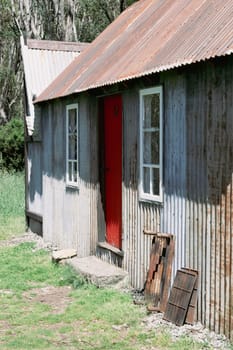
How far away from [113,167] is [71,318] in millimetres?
2704

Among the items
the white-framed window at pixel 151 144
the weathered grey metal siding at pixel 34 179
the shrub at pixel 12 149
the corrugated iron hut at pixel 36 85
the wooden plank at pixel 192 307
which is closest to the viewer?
the wooden plank at pixel 192 307

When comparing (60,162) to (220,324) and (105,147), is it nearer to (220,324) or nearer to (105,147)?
(105,147)

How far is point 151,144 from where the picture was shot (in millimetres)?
7562

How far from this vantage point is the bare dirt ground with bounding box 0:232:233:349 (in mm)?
5898

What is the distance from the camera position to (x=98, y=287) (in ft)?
26.5

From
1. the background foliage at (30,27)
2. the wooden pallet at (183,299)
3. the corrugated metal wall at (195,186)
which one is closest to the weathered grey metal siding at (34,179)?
the corrugated metal wall at (195,186)

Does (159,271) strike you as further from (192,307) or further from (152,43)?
(152,43)

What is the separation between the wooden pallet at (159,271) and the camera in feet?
22.8

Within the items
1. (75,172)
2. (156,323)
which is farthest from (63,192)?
(156,323)

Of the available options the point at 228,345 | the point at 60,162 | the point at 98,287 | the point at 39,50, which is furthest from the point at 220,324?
the point at 39,50

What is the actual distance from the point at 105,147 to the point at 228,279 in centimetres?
406

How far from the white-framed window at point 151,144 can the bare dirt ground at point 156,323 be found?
147 centimetres

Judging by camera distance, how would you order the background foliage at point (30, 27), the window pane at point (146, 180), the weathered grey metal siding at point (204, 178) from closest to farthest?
1. the weathered grey metal siding at point (204, 178)
2. the window pane at point (146, 180)
3. the background foliage at point (30, 27)

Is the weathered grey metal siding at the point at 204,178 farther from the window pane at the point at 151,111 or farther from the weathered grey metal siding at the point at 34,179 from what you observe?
the weathered grey metal siding at the point at 34,179
